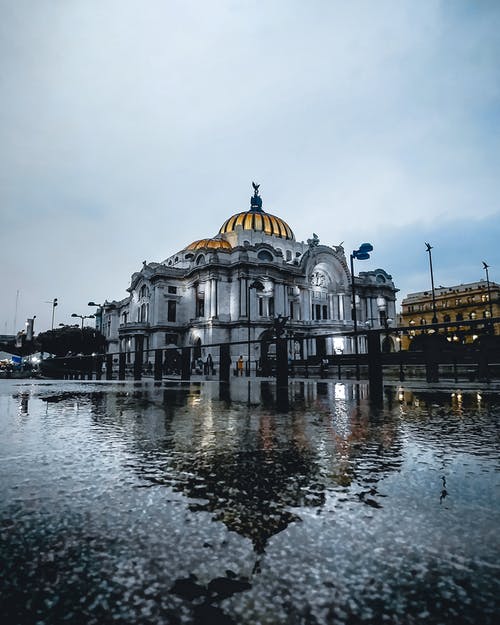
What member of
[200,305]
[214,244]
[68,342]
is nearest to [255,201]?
[214,244]

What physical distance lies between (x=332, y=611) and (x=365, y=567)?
216 millimetres

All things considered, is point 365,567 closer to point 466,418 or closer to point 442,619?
point 442,619

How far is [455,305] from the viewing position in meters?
68.1

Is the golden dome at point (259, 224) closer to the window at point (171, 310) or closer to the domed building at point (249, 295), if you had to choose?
the domed building at point (249, 295)

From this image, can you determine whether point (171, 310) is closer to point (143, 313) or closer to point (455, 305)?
point (143, 313)

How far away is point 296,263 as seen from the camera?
5103 cm

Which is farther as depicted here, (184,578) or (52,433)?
(52,433)

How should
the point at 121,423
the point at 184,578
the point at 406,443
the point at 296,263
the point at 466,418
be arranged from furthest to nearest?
the point at 296,263
the point at 466,418
the point at 121,423
the point at 406,443
the point at 184,578

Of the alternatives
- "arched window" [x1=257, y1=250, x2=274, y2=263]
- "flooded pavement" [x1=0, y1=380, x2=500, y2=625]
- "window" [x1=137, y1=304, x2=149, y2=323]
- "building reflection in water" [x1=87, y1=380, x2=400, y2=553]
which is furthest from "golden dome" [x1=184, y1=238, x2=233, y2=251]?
"flooded pavement" [x1=0, y1=380, x2=500, y2=625]

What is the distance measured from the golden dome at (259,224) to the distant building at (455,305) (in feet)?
81.8

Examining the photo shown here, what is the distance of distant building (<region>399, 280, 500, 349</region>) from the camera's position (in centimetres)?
6308

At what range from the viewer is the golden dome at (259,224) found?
54094 mm

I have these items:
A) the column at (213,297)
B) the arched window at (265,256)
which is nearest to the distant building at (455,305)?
the arched window at (265,256)

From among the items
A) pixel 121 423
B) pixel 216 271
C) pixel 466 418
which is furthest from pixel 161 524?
pixel 216 271
